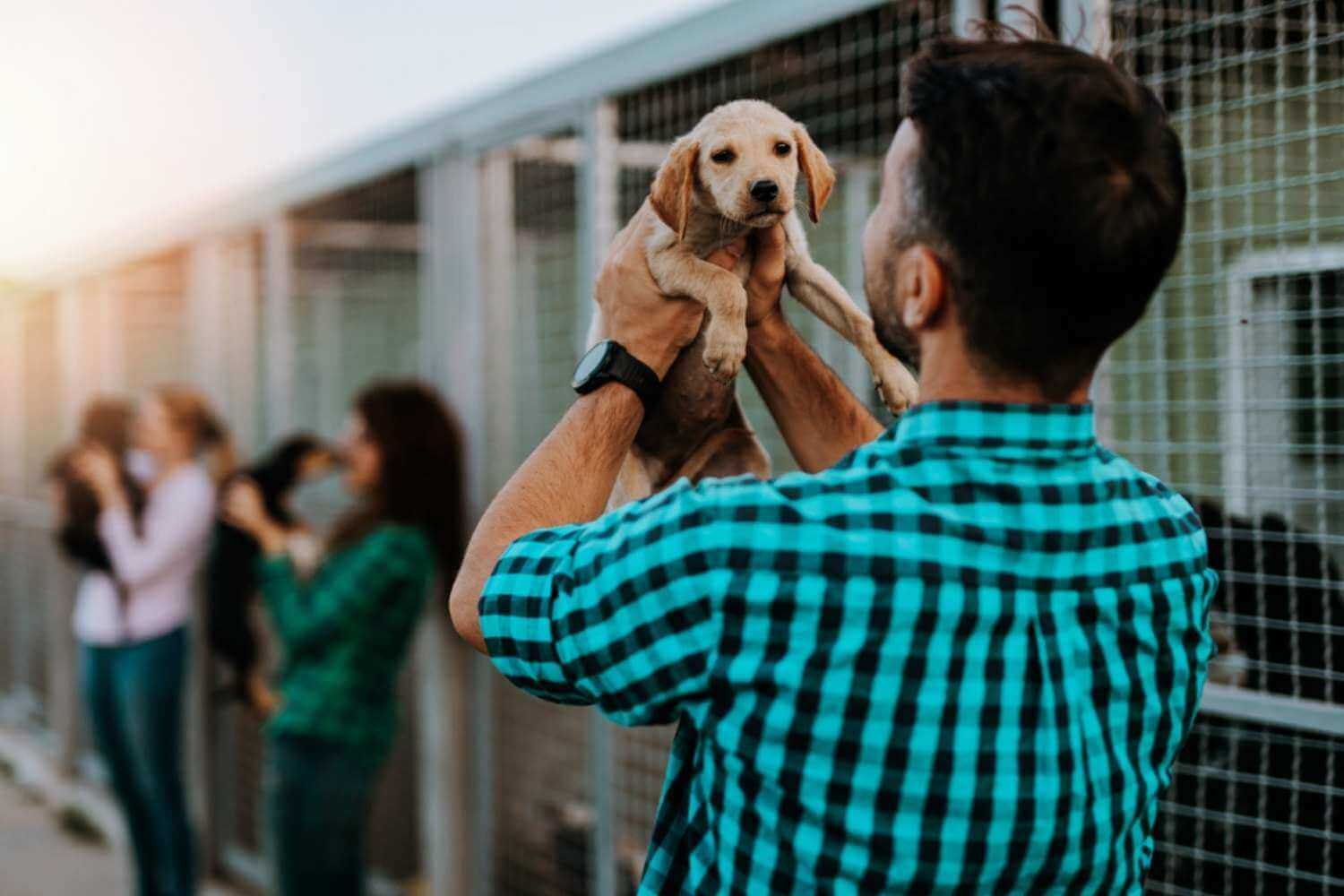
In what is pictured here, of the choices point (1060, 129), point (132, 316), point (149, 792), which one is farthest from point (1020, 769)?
point (132, 316)

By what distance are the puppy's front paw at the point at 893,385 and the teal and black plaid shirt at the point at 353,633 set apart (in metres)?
2.38

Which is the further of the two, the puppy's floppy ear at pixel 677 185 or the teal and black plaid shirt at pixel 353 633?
the teal and black plaid shirt at pixel 353 633

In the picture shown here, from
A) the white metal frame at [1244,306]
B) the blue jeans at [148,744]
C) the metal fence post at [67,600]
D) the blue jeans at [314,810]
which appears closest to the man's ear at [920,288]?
the white metal frame at [1244,306]

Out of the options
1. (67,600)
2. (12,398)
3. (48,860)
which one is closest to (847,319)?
(48,860)

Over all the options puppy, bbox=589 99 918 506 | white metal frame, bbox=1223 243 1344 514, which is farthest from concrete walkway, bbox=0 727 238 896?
puppy, bbox=589 99 918 506

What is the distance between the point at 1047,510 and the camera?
0.88 meters

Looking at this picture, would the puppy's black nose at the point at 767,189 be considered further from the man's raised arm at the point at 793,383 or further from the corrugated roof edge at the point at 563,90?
the corrugated roof edge at the point at 563,90

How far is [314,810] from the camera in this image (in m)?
3.24

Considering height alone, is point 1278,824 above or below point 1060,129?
below

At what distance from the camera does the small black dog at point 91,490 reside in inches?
166

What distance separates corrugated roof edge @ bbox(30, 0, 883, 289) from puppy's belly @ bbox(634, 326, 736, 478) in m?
1.17

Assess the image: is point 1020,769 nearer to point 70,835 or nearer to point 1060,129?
point 1060,129

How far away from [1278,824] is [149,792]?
3.63 metres

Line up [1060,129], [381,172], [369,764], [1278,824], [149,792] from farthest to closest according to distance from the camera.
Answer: [149,792], [381,172], [369,764], [1278,824], [1060,129]
